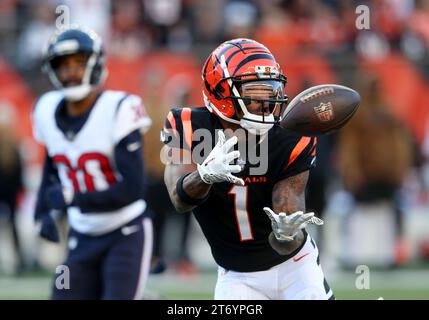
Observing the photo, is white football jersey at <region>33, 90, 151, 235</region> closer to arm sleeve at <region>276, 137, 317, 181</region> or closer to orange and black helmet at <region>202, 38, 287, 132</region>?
orange and black helmet at <region>202, 38, 287, 132</region>

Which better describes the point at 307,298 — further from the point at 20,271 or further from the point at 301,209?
the point at 20,271

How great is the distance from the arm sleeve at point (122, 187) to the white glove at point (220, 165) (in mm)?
1312

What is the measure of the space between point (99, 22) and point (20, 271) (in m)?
3.26

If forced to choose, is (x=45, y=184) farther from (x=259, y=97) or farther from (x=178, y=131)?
(x=259, y=97)

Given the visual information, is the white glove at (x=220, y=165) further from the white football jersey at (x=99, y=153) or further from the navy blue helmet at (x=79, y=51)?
the navy blue helmet at (x=79, y=51)

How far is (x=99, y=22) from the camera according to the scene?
462 inches

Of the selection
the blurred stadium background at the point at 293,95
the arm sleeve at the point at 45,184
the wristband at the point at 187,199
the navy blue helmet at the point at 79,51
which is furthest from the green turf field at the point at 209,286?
the wristband at the point at 187,199

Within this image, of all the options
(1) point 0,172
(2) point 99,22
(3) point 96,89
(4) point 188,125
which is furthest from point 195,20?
(4) point 188,125

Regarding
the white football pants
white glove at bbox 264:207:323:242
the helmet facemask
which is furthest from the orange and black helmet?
→ the white football pants

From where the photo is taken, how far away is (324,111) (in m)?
4.43

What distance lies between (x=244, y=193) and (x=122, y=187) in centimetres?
118

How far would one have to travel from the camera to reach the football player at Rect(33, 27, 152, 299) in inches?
222

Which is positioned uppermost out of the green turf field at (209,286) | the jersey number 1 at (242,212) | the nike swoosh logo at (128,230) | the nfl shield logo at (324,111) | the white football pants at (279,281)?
the nfl shield logo at (324,111)

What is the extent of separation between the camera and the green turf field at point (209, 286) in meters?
8.42
